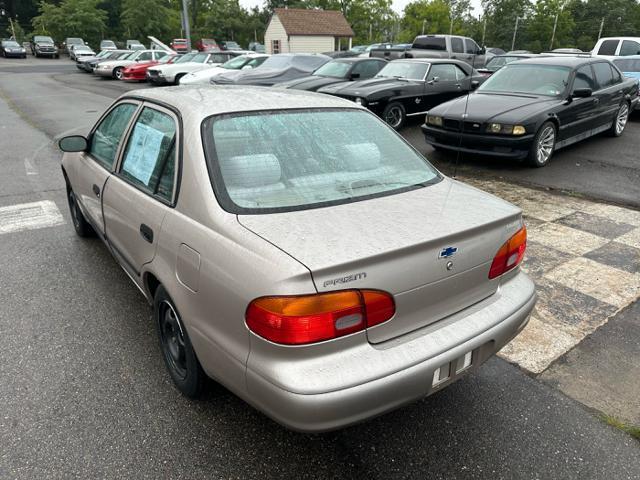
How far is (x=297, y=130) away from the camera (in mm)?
2660

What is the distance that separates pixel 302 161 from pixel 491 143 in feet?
17.5

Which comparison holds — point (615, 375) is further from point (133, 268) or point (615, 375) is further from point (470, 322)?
point (133, 268)

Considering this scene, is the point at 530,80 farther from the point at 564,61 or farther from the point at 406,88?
the point at 406,88

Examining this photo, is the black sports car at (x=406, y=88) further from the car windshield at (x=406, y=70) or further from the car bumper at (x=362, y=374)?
the car bumper at (x=362, y=374)

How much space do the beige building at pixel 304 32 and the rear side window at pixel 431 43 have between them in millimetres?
29750

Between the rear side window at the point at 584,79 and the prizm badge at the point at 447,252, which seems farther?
the rear side window at the point at 584,79

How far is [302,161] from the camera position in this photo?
8.20 feet

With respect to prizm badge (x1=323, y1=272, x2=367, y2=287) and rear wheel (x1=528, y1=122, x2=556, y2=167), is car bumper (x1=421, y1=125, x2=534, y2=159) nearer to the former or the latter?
rear wheel (x1=528, y1=122, x2=556, y2=167)

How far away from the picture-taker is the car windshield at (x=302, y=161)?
2.27 meters

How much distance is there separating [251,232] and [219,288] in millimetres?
264

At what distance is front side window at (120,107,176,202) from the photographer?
2.55 metres

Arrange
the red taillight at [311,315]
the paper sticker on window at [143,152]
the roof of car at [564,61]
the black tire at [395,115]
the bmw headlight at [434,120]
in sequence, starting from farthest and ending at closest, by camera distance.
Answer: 1. the black tire at [395,115]
2. the roof of car at [564,61]
3. the bmw headlight at [434,120]
4. the paper sticker on window at [143,152]
5. the red taillight at [311,315]

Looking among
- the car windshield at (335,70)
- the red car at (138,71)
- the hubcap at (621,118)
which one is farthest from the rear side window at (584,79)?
the red car at (138,71)

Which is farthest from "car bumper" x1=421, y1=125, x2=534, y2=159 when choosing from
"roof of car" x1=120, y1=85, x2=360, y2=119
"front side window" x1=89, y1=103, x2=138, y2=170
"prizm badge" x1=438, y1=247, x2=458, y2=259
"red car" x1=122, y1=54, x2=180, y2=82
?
"red car" x1=122, y1=54, x2=180, y2=82
